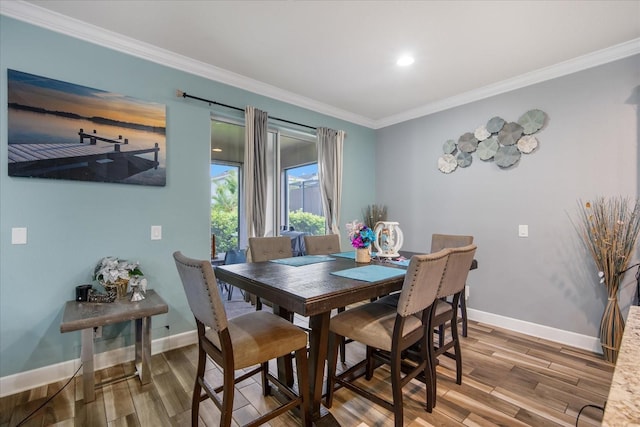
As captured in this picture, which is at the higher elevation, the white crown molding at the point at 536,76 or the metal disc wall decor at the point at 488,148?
the white crown molding at the point at 536,76

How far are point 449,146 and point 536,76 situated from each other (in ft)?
3.48

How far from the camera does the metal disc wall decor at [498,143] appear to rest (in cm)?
307

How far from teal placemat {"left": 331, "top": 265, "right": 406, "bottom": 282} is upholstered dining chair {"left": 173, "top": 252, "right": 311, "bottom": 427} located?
466mm

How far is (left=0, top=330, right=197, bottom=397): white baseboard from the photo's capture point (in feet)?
6.75

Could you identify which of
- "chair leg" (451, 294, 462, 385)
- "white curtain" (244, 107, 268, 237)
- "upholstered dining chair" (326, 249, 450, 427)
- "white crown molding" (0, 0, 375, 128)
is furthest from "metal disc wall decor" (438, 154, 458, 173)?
"upholstered dining chair" (326, 249, 450, 427)

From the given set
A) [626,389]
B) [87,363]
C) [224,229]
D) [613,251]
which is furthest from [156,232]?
[613,251]

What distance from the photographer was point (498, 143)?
331cm

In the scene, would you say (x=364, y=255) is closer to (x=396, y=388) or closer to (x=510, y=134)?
(x=396, y=388)

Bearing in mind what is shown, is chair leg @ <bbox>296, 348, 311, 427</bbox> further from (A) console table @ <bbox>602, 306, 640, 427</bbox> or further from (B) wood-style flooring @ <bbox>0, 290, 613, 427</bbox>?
(A) console table @ <bbox>602, 306, 640, 427</bbox>

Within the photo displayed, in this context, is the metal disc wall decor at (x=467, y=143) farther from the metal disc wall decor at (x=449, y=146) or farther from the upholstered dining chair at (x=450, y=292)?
the upholstered dining chair at (x=450, y=292)

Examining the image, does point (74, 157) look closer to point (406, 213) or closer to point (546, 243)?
point (406, 213)

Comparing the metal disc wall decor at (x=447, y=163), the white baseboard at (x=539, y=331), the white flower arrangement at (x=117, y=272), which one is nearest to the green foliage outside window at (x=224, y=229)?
the white flower arrangement at (x=117, y=272)

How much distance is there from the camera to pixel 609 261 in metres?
2.51

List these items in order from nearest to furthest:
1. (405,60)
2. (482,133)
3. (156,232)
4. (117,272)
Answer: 1. (117,272)
2. (156,232)
3. (405,60)
4. (482,133)
